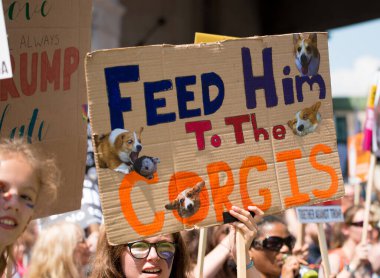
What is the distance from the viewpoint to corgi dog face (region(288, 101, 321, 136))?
9.75 feet

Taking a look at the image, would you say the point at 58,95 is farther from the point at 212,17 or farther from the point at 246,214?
the point at 212,17

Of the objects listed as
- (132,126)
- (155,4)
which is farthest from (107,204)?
(155,4)

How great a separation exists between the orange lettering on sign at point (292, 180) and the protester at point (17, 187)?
1.01m

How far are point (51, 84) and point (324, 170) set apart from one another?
119cm

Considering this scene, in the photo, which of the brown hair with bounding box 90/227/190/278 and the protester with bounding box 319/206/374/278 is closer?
the brown hair with bounding box 90/227/190/278

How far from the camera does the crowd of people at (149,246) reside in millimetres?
2215

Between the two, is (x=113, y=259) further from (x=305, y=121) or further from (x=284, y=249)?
(x=284, y=249)

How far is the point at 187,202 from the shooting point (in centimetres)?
273

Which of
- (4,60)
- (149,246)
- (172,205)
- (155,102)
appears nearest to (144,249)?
(149,246)

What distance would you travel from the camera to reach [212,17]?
15469 mm

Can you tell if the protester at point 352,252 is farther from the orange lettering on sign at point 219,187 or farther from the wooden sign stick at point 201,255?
the orange lettering on sign at point 219,187

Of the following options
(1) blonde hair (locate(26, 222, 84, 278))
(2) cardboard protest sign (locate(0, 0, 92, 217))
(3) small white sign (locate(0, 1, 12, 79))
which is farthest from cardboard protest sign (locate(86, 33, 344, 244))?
(1) blonde hair (locate(26, 222, 84, 278))

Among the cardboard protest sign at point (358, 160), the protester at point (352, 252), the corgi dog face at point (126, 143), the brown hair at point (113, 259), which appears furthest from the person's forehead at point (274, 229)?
the cardboard protest sign at point (358, 160)

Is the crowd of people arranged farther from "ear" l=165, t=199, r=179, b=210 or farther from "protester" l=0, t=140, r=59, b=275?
"ear" l=165, t=199, r=179, b=210
